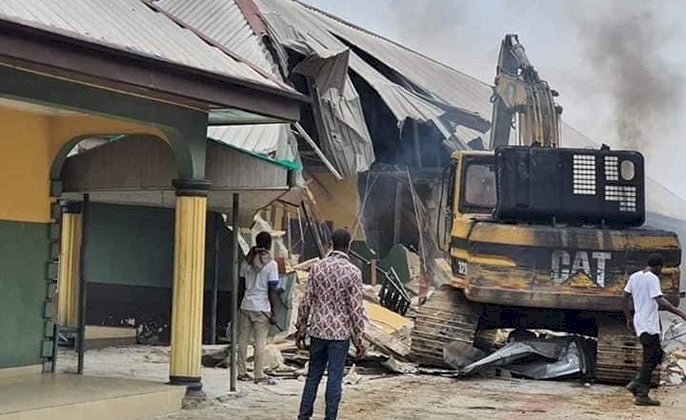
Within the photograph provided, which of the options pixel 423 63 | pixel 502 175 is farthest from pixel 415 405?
pixel 423 63

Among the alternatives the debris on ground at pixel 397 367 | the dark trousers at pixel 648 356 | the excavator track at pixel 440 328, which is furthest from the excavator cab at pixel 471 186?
the dark trousers at pixel 648 356

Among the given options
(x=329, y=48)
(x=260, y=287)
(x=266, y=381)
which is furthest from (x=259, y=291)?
(x=329, y=48)

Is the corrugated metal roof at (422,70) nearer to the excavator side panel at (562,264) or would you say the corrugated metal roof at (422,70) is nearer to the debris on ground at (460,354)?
the debris on ground at (460,354)

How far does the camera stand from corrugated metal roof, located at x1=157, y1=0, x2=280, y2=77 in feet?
63.2

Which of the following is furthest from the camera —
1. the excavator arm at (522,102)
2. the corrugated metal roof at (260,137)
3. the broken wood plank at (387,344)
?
the excavator arm at (522,102)

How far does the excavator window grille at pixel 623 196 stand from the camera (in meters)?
15.0

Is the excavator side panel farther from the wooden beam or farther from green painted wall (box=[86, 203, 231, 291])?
the wooden beam

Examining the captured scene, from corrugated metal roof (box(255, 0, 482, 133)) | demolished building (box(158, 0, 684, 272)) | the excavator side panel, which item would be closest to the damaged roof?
the excavator side panel

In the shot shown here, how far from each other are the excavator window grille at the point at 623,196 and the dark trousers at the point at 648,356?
3305mm

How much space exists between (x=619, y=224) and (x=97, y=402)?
27.2 ft

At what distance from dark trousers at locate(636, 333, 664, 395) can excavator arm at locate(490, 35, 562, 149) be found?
5.53 m

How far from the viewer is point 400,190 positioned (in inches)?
1006

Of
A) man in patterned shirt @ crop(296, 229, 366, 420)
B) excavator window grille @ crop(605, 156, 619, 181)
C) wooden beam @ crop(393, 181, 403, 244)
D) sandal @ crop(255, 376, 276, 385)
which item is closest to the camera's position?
man in patterned shirt @ crop(296, 229, 366, 420)

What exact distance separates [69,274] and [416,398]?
573 cm
